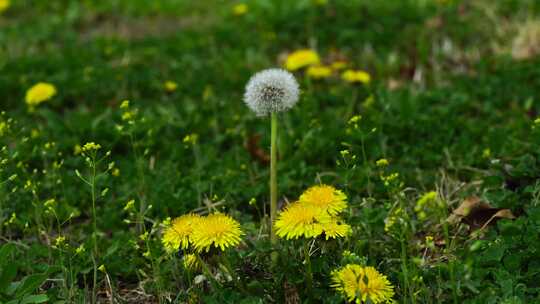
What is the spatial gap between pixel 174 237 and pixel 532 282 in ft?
4.10

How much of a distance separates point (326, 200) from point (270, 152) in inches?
32.4

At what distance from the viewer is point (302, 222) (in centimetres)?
224

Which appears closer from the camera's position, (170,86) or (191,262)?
(191,262)

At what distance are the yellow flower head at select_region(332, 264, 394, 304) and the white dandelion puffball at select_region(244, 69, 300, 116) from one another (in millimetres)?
724

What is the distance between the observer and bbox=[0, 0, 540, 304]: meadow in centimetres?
240

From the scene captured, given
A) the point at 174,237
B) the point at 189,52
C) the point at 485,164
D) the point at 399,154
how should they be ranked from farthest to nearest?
1. the point at 189,52
2. the point at 399,154
3. the point at 485,164
4. the point at 174,237

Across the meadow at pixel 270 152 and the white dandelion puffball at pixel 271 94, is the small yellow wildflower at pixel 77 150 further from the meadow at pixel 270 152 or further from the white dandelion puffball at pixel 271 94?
the white dandelion puffball at pixel 271 94

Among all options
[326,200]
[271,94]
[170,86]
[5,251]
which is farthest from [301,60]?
[5,251]

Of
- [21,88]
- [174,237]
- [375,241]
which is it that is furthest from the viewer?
[21,88]

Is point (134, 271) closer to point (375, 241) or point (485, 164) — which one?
point (375, 241)

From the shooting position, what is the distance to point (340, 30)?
19.4 ft


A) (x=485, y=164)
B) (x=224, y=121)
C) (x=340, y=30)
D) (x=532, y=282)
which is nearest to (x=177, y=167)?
(x=224, y=121)

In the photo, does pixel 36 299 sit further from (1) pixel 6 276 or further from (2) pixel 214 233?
(2) pixel 214 233

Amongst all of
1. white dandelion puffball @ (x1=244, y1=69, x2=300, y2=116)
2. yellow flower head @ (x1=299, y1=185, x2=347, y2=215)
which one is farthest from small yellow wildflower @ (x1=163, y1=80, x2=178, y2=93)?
yellow flower head @ (x1=299, y1=185, x2=347, y2=215)
